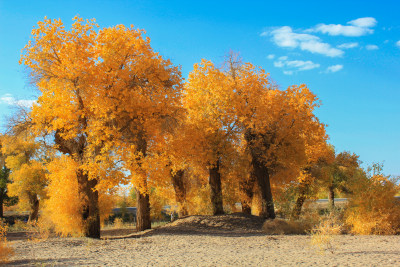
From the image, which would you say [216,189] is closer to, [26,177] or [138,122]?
[138,122]

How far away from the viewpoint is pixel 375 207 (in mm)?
15961

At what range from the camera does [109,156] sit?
1602 cm

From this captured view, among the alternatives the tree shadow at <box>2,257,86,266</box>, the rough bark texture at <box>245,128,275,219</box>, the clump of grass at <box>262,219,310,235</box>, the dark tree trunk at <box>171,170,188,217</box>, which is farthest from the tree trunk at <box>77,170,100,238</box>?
the rough bark texture at <box>245,128,275,219</box>

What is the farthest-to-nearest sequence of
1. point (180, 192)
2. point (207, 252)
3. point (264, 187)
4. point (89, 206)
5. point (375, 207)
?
point (180, 192) < point (264, 187) < point (89, 206) < point (375, 207) < point (207, 252)

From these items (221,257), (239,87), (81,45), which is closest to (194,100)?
(239,87)

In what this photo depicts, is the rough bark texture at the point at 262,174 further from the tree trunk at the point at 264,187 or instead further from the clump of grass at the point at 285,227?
the clump of grass at the point at 285,227

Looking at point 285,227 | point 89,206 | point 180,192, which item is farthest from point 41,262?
point 180,192

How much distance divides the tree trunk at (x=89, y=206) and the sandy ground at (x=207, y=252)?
2.46 m

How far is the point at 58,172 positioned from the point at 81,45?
6.50 metres

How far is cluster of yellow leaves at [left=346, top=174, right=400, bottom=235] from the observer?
15.9 metres

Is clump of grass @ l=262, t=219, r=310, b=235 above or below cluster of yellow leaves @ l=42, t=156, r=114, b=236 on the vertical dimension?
below

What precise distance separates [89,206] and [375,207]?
1360 cm

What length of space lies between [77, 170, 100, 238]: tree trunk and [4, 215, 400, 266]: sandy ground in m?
2.46

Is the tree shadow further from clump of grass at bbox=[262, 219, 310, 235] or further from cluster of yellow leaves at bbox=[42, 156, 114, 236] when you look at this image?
clump of grass at bbox=[262, 219, 310, 235]
